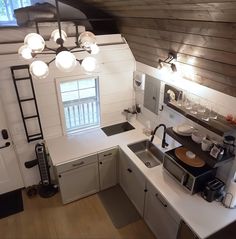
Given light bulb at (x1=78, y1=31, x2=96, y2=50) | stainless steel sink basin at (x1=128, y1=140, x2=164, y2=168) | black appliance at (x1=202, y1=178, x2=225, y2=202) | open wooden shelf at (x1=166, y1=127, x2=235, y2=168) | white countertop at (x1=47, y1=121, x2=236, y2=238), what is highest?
light bulb at (x1=78, y1=31, x2=96, y2=50)

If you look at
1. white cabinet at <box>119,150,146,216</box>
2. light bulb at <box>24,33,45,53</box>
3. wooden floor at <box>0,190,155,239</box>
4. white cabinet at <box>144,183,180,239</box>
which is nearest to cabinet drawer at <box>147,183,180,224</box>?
white cabinet at <box>144,183,180,239</box>

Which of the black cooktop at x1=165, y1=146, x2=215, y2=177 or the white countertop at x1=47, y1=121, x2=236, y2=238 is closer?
the white countertop at x1=47, y1=121, x2=236, y2=238

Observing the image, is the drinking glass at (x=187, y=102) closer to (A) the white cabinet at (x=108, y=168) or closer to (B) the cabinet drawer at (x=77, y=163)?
(A) the white cabinet at (x=108, y=168)

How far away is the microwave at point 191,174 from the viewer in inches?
81.7

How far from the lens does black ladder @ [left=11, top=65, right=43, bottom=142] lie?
2.51m

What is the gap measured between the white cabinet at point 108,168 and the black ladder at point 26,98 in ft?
2.98

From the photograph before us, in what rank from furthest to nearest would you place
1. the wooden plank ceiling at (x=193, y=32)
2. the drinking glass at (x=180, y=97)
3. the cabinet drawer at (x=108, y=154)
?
the cabinet drawer at (x=108, y=154) < the drinking glass at (x=180, y=97) < the wooden plank ceiling at (x=193, y=32)

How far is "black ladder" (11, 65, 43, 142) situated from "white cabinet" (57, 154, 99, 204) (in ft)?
2.01

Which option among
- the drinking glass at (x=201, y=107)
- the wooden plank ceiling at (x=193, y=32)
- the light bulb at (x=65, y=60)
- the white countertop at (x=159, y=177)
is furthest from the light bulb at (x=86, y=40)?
the white countertop at (x=159, y=177)

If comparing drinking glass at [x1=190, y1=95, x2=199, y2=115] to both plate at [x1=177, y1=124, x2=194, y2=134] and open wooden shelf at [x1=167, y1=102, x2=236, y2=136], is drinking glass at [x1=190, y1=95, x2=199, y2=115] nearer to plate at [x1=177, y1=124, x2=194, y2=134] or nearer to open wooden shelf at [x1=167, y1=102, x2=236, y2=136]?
open wooden shelf at [x1=167, y1=102, x2=236, y2=136]

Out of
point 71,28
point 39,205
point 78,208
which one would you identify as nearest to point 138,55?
point 71,28

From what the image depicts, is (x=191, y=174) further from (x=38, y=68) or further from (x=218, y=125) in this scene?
(x=38, y=68)

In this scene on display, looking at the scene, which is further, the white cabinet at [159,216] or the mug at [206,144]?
the white cabinet at [159,216]

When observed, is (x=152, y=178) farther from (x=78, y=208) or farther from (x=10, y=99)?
(x=10, y=99)
